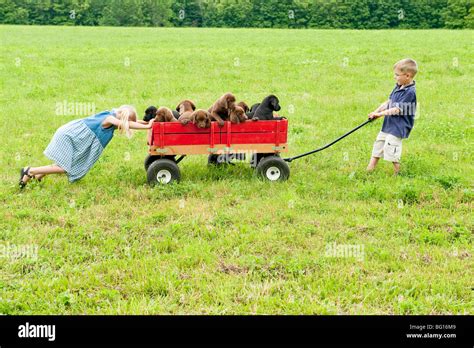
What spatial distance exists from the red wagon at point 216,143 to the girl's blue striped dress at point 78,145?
0.73 metres

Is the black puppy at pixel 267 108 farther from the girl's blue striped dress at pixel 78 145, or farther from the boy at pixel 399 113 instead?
the girl's blue striped dress at pixel 78 145

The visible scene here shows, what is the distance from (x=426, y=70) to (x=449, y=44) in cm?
934

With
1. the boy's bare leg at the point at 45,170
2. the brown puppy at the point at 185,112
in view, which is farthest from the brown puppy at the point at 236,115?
the boy's bare leg at the point at 45,170

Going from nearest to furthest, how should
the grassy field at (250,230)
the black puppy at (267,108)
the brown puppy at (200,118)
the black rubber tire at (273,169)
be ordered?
the grassy field at (250,230) < the brown puppy at (200,118) < the black rubber tire at (273,169) < the black puppy at (267,108)

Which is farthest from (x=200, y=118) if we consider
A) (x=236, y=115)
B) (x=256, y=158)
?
(x=256, y=158)

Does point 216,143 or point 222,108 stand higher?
point 222,108

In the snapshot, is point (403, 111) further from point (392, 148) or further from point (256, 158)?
point (256, 158)

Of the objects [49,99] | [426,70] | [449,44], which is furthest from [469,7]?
[49,99]

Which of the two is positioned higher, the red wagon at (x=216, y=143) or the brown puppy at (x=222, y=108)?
the brown puppy at (x=222, y=108)

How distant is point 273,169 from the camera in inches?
294

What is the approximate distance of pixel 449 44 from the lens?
26484 millimetres

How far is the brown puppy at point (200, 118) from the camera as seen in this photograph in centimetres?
705

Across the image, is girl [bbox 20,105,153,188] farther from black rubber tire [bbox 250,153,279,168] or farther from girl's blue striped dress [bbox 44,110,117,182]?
black rubber tire [bbox 250,153,279,168]

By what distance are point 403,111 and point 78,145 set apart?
15.3 ft
